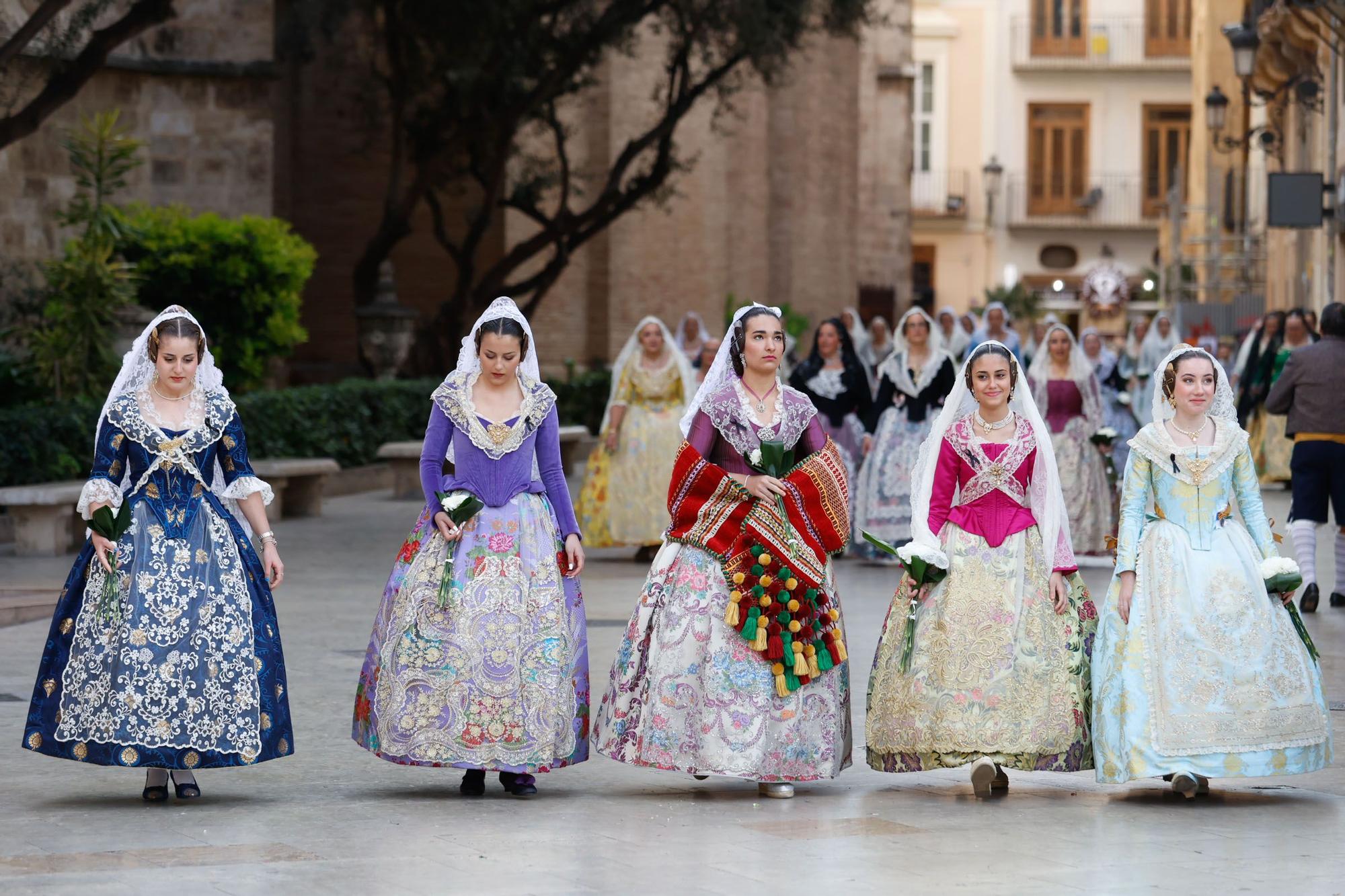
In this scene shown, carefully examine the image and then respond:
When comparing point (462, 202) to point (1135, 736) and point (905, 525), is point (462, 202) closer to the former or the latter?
point (905, 525)

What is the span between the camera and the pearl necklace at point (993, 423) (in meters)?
7.80

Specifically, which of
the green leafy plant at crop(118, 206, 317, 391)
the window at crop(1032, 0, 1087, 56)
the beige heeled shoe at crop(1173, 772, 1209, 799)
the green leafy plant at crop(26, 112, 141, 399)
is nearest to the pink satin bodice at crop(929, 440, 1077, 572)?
the beige heeled shoe at crop(1173, 772, 1209, 799)

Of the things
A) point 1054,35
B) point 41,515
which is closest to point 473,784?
point 41,515

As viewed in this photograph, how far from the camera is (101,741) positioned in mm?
7055

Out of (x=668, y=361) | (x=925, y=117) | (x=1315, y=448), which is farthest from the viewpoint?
(x=925, y=117)

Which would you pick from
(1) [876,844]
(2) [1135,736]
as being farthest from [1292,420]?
(1) [876,844]

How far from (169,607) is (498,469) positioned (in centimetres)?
121

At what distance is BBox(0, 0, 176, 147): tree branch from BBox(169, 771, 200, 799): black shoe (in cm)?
869

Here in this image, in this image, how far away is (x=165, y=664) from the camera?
7.07 m

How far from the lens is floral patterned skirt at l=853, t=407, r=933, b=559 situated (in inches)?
605

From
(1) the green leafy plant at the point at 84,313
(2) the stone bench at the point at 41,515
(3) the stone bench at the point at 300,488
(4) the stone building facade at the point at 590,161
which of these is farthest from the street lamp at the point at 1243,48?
(2) the stone bench at the point at 41,515

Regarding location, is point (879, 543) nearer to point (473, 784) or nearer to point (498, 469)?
point (498, 469)

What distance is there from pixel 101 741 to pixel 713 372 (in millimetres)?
2454

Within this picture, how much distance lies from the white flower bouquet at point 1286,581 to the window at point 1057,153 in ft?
182
